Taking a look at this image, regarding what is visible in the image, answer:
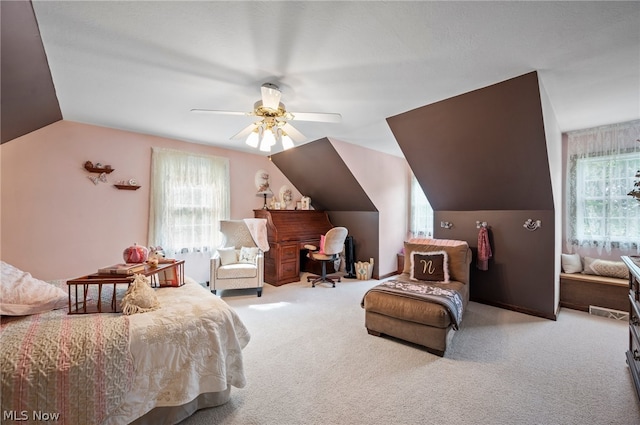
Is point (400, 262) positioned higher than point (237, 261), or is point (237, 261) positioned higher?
point (237, 261)

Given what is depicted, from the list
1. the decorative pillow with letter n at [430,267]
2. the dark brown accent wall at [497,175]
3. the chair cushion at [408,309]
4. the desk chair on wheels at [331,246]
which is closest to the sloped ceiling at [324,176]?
the desk chair on wheels at [331,246]

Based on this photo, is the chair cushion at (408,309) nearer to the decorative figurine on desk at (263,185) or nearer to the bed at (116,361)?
the bed at (116,361)

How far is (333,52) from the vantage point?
1.85 m

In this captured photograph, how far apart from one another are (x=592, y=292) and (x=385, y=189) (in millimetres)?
3173

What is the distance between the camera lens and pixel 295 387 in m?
1.90

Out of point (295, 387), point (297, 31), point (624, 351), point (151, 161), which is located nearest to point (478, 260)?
point (624, 351)

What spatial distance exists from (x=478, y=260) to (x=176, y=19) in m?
4.08

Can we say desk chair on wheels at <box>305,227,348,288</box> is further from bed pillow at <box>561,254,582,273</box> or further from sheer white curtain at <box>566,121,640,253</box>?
sheer white curtain at <box>566,121,640,253</box>

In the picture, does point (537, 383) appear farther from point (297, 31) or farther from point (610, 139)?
point (610, 139)

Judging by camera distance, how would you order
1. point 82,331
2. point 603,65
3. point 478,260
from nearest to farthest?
point 82,331, point 603,65, point 478,260

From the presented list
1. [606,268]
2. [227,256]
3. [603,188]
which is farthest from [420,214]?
[227,256]

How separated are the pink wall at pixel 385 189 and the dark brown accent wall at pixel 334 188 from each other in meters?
0.12

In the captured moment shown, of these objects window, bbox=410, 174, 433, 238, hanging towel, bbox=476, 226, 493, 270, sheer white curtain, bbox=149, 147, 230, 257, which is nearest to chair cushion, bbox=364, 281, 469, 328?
hanging towel, bbox=476, 226, 493, 270

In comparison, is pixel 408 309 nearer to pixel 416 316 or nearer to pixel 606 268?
pixel 416 316
